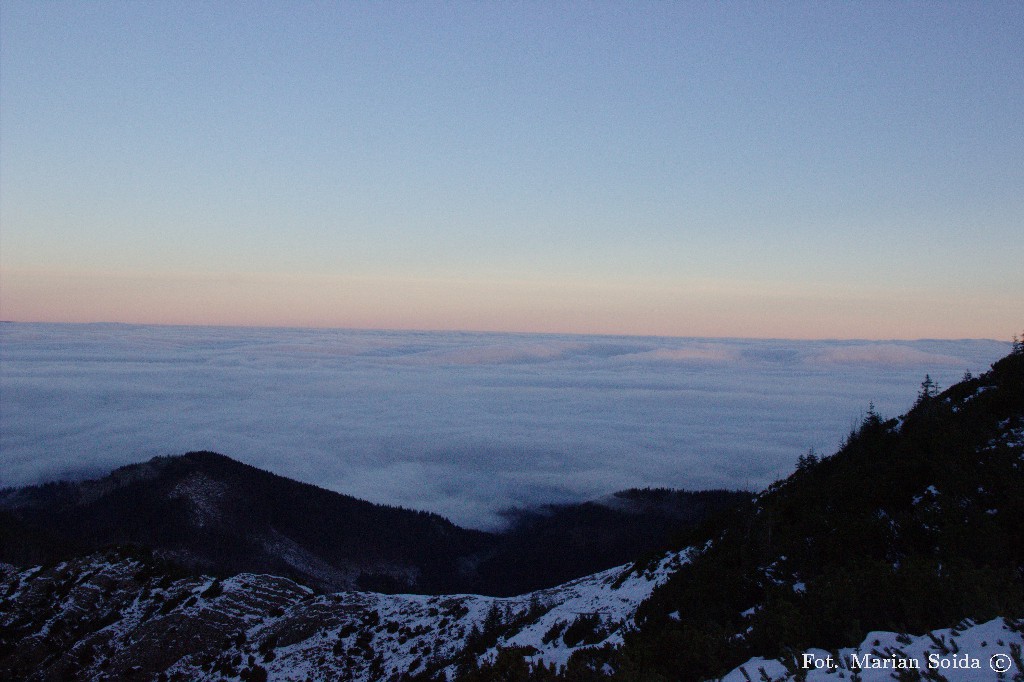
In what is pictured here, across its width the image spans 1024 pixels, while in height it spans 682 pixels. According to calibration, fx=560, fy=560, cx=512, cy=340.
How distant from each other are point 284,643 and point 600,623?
59.9 feet

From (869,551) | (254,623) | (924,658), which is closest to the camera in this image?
(924,658)

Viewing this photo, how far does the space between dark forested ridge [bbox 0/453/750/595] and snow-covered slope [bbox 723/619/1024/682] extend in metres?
103

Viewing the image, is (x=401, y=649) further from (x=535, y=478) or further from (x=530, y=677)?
(x=535, y=478)

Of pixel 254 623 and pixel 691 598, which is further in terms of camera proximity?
pixel 254 623

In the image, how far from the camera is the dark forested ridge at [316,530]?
349 feet

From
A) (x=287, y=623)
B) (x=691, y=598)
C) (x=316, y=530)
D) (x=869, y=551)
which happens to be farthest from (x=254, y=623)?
Answer: (x=316, y=530)

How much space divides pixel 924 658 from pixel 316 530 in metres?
138

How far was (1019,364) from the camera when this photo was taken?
1842 cm

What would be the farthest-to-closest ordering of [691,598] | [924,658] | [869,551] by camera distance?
[691,598] → [869,551] → [924,658]

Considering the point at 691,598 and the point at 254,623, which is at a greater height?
the point at 691,598

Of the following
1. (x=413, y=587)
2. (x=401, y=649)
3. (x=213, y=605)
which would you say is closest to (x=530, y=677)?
(x=401, y=649)

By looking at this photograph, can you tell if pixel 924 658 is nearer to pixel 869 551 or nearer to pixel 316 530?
pixel 869 551

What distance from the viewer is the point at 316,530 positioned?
421 feet

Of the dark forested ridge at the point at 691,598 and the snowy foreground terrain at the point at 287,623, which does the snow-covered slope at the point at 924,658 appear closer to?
the dark forested ridge at the point at 691,598
